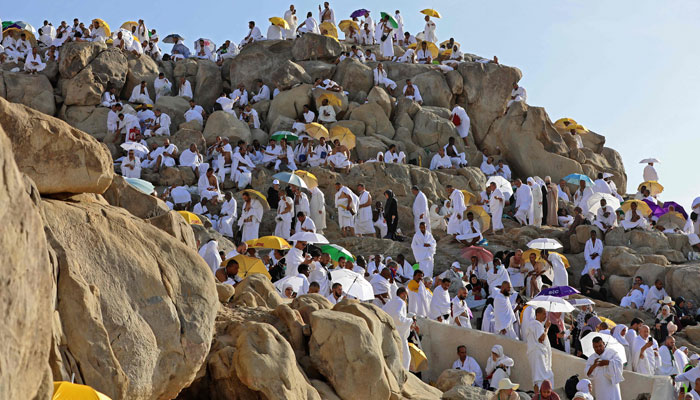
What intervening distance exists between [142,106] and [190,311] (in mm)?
21686

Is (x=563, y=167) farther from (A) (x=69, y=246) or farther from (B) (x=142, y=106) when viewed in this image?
(A) (x=69, y=246)

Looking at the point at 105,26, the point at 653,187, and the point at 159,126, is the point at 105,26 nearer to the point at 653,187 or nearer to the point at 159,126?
the point at 159,126

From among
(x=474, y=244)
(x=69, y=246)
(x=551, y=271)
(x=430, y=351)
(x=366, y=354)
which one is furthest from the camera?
(x=474, y=244)

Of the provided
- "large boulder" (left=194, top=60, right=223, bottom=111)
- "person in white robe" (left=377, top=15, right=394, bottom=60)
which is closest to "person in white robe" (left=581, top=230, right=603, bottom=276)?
"person in white robe" (left=377, top=15, right=394, bottom=60)

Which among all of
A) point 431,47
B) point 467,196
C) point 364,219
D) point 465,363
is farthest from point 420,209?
point 431,47

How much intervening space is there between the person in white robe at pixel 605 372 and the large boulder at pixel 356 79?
18755 millimetres

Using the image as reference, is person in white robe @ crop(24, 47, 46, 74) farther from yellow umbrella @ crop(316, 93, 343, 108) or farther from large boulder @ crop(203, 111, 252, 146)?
yellow umbrella @ crop(316, 93, 343, 108)

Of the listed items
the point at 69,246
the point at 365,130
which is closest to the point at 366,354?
the point at 69,246

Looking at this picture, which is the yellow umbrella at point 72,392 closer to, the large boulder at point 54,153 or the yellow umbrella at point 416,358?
the large boulder at point 54,153

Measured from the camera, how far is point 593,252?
22641 millimetres

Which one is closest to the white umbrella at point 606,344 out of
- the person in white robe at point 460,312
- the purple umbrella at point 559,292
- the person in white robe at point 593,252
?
the purple umbrella at point 559,292

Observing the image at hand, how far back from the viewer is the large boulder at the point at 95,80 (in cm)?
3030

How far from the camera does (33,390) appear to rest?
5.70 metres

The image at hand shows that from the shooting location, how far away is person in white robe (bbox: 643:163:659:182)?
31.6 metres
